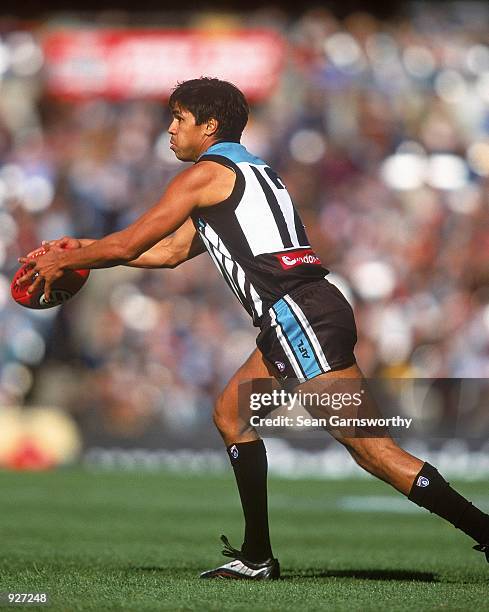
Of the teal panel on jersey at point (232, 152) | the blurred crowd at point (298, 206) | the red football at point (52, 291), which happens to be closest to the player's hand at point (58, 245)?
the red football at point (52, 291)

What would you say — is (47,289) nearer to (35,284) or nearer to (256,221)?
(35,284)

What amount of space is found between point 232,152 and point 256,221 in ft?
1.16

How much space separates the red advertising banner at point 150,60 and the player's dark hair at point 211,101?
1269cm

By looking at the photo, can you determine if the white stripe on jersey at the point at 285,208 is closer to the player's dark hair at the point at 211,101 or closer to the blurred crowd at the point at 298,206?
the player's dark hair at the point at 211,101

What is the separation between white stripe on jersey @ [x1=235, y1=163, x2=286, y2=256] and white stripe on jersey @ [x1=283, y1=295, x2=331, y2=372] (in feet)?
0.91

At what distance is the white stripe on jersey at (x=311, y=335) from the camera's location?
530 cm

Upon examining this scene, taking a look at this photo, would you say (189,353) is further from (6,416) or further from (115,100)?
(115,100)

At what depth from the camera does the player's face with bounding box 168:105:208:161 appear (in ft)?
18.5

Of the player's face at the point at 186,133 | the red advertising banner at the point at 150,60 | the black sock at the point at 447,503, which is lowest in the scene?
the black sock at the point at 447,503

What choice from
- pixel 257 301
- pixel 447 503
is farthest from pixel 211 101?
pixel 447 503

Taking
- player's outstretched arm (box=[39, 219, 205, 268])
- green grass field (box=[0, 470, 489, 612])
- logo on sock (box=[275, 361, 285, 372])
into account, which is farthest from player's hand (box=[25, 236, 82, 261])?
green grass field (box=[0, 470, 489, 612])

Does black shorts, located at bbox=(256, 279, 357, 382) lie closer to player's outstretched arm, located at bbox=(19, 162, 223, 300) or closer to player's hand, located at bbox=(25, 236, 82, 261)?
player's outstretched arm, located at bbox=(19, 162, 223, 300)

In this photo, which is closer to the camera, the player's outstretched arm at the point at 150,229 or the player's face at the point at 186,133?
the player's outstretched arm at the point at 150,229

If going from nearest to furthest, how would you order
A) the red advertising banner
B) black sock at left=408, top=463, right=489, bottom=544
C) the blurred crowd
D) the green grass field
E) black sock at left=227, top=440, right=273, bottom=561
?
the green grass field, black sock at left=408, top=463, right=489, bottom=544, black sock at left=227, top=440, right=273, bottom=561, the blurred crowd, the red advertising banner
